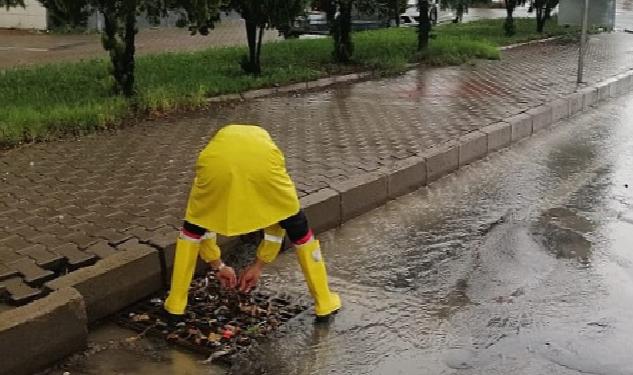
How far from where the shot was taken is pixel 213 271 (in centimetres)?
479

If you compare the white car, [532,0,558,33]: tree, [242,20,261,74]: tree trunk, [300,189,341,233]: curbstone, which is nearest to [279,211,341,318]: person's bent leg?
[300,189,341,233]: curbstone

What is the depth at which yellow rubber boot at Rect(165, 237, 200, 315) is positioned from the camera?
13.7ft

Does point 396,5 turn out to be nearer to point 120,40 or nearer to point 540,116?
point 540,116

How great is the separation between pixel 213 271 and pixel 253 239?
66 cm

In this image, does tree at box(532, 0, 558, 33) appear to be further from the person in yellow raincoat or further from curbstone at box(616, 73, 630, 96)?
the person in yellow raincoat

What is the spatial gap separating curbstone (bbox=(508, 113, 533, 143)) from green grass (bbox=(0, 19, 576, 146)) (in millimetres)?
3515

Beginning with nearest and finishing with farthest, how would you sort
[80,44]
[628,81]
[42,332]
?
[42,332] → [628,81] → [80,44]

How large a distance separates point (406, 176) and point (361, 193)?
29.8 inches

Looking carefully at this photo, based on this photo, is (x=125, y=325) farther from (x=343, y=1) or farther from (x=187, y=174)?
(x=343, y=1)

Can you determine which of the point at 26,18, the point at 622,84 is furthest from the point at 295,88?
the point at 26,18

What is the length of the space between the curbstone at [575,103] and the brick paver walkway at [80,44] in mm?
8568

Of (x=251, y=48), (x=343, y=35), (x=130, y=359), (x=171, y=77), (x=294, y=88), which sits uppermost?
(x=343, y=35)

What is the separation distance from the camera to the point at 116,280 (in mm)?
4281

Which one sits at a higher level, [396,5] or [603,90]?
[396,5]
